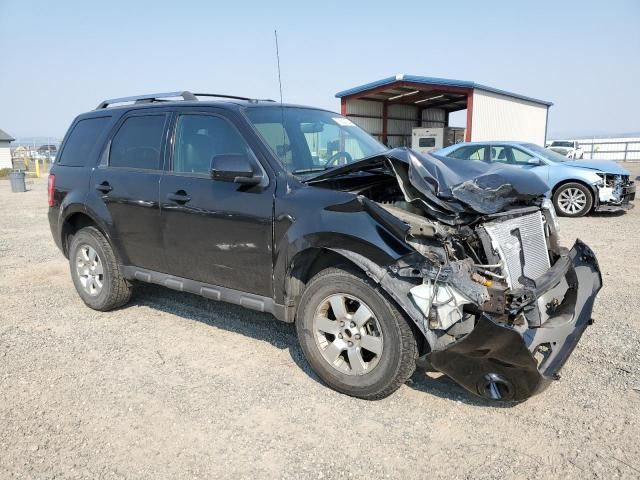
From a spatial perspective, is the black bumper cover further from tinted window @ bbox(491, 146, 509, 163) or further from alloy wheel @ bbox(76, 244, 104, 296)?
tinted window @ bbox(491, 146, 509, 163)

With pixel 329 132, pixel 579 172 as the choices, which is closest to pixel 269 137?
pixel 329 132

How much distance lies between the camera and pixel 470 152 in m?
11.7

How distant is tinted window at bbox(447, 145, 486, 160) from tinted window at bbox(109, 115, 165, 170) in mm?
8481

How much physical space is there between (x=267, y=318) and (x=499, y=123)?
61.1ft

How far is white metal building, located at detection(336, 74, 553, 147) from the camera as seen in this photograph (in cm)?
1889

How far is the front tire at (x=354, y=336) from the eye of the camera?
3.04m

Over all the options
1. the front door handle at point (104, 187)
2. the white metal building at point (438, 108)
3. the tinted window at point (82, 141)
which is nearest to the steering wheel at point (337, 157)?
the front door handle at point (104, 187)

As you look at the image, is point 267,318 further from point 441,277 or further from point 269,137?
point 441,277

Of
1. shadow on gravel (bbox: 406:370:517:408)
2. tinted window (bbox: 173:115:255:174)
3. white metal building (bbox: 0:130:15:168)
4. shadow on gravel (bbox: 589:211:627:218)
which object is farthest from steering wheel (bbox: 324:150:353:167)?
white metal building (bbox: 0:130:15:168)

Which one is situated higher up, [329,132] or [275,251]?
[329,132]

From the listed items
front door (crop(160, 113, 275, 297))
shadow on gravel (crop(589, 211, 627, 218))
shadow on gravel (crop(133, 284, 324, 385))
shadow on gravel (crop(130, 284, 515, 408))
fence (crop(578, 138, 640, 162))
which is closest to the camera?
shadow on gravel (crop(130, 284, 515, 408))

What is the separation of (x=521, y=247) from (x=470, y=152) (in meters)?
8.86

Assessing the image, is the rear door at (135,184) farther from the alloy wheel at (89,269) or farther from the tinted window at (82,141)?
the alloy wheel at (89,269)

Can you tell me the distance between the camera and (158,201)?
4.22m
